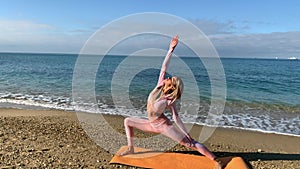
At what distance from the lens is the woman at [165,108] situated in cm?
570

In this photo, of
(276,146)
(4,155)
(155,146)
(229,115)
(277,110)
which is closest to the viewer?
(4,155)

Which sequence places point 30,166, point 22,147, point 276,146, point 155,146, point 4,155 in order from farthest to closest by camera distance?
1. point 276,146
2. point 155,146
3. point 22,147
4. point 4,155
5. point 30,166

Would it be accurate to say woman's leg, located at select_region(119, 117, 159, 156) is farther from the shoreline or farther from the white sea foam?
the white sea foam

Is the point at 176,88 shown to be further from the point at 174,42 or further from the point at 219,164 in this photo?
the point at 219,164

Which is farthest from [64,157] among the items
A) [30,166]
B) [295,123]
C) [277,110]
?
[277,110]

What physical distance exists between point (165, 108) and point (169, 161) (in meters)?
1.26

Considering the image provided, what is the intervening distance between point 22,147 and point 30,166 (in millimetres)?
1271

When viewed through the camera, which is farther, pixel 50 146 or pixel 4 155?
pixel 50 146

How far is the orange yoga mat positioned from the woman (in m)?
0.25

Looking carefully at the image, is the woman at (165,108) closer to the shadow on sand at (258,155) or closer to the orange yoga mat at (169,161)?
the orange yoga mat at (169,161)

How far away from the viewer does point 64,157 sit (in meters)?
6.23

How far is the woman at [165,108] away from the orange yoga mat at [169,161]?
0.25m

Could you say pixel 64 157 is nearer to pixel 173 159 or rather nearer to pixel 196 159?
pixel 173 159

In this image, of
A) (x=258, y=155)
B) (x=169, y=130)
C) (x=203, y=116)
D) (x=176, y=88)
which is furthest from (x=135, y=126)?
(x=203, y=116)
